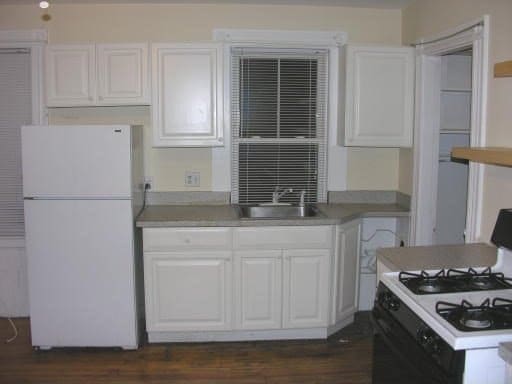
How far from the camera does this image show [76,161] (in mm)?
3201

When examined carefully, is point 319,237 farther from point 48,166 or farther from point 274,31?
point 48,166

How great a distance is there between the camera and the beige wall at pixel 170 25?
370 cm

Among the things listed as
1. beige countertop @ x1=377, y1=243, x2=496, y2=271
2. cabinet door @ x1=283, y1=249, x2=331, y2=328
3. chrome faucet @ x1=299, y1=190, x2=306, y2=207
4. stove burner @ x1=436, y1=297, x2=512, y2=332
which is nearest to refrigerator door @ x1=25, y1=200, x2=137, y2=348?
cabinet door @ x1=283, y1=249, x2=331, y2=328

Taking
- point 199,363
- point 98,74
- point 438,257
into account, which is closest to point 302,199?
point 199,363

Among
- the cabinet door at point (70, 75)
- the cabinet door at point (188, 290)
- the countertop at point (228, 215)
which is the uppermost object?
the cabinet door at point (70, 75)

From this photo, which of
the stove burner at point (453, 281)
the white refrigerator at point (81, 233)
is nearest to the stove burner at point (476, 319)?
the stove burner at point (453, 281)

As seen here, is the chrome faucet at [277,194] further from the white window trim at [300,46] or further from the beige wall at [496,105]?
the beige wall at [496,105]

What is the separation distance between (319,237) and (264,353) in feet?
2.81

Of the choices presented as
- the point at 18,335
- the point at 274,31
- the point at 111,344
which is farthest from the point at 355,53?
the point at 18,335

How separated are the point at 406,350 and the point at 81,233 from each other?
87.1 inches

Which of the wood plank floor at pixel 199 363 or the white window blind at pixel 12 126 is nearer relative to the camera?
the wood plank floor at pixel 199 363

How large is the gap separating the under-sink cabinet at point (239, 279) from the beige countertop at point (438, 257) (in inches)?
34.0

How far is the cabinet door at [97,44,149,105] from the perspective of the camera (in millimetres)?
3502

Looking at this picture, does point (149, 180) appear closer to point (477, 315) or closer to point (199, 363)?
point (199, 363)
